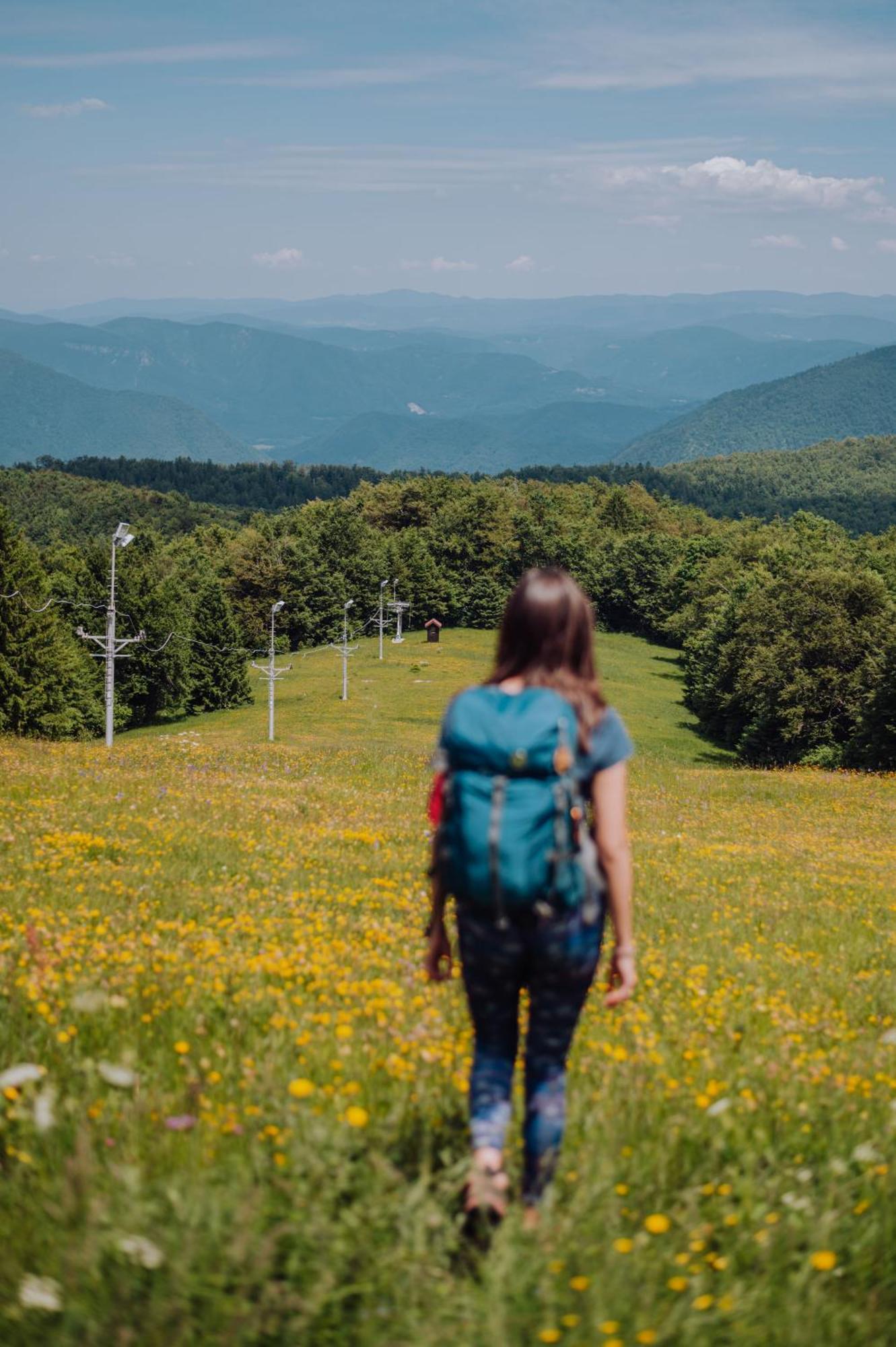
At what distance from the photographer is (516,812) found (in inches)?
141

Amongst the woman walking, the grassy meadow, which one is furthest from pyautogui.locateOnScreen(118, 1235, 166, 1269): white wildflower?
the woman walking

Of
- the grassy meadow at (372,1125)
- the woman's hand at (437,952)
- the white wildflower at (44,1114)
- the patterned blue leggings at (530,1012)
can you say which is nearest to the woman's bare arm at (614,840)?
the patterned blue leggings at (530,1012)

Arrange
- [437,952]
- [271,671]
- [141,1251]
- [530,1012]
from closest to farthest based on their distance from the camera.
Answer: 1. [141,1251]
2. [530,1012]
3. [437,952]
4. [271,671]

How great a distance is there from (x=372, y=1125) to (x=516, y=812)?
61.9 inches

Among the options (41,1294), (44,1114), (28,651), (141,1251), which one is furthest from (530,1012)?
(28,651)

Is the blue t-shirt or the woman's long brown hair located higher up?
the woman's long brown hair

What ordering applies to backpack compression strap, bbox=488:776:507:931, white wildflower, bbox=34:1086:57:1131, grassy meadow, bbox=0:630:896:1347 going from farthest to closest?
backpack compression strap, bbox=488:776:507:931 → white wildflower, bbox=34:1086:57:1131 → grassy meadow, bbox=0:630:896:1347

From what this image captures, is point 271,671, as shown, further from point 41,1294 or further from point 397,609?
point 41,1294

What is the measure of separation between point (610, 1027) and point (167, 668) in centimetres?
7773

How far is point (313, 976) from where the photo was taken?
22.2 ft

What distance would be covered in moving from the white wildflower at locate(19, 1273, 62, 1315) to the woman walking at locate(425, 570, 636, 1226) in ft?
4.53

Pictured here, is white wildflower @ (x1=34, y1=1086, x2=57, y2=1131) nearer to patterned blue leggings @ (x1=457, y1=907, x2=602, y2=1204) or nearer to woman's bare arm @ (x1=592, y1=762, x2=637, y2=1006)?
patterned blue leggings @ (x1=457, y1=907, x2=602, y2=1204)

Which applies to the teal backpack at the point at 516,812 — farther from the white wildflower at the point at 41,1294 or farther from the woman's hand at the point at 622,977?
the white wildflower at the point at 41,1294

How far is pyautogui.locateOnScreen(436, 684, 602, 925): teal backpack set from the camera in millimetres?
3574
